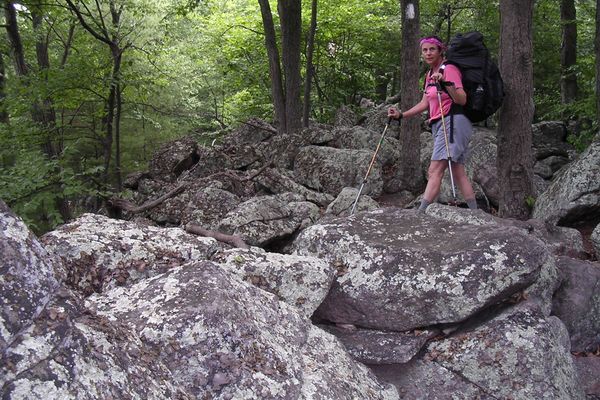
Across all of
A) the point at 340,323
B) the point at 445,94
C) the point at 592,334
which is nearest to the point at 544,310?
the point at 592,334

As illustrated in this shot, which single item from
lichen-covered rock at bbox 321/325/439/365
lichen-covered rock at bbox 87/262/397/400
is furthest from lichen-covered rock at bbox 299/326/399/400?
lichen-covered rock at bbox 321/325/439/365

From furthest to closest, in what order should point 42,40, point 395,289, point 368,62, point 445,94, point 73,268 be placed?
point 368,62, point 42,40, point 445,94, point 395,289, point 73,268

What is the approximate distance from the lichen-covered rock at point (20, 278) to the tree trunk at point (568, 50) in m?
15.5

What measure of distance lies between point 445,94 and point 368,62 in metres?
14.1

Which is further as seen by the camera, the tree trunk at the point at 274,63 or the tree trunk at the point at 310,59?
the tree trunk at the point at 310,59

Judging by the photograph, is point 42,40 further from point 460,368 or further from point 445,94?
point 460,368

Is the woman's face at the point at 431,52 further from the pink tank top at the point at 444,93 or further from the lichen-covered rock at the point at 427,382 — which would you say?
the lichen-covered rock at the point at 427,382

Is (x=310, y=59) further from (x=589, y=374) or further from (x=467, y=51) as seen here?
(x=589, y=374)

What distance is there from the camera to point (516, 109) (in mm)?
7289

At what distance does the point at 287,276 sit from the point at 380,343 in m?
0.89

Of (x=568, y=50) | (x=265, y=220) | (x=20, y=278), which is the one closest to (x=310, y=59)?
(x=568, y=50)

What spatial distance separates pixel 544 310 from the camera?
4.51m

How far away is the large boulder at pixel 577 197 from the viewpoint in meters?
7.10

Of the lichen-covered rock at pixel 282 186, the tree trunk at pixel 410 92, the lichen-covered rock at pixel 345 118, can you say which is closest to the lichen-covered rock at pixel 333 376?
the lichen-covered rock at pixel 282 186
